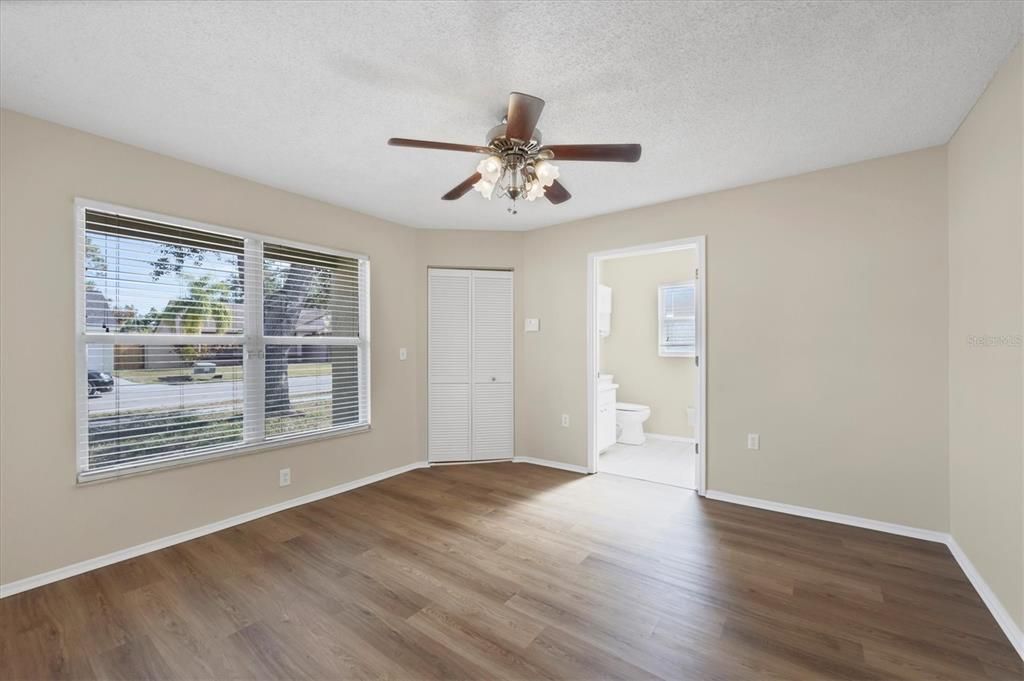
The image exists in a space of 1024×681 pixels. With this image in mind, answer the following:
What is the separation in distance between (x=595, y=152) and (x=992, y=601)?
9.21 feet

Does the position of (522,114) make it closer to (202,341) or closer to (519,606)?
(519,606)

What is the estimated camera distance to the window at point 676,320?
5441 mm

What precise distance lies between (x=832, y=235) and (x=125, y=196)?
462 centimetres

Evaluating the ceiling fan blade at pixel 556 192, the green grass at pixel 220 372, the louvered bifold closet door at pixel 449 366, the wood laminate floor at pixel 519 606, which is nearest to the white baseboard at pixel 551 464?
the louvered bifold closet door at pixel 449 366

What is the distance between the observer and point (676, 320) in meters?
5.55

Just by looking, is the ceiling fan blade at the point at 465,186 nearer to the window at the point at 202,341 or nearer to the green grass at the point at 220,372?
the window at the point at 202,341

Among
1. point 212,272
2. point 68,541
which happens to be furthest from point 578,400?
point 68,541

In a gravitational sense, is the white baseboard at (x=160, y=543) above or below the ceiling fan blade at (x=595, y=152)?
below

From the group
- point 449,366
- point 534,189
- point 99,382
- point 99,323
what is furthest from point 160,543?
point 534,189

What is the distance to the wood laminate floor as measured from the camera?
1.73m

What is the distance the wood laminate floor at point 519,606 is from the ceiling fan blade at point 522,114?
220cm

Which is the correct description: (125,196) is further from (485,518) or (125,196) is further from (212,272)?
(485,518)

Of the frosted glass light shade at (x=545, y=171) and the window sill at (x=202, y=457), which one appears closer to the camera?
the frosted glass light shade at (x=545, y=171)

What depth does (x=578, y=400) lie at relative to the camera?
4.38 meters
